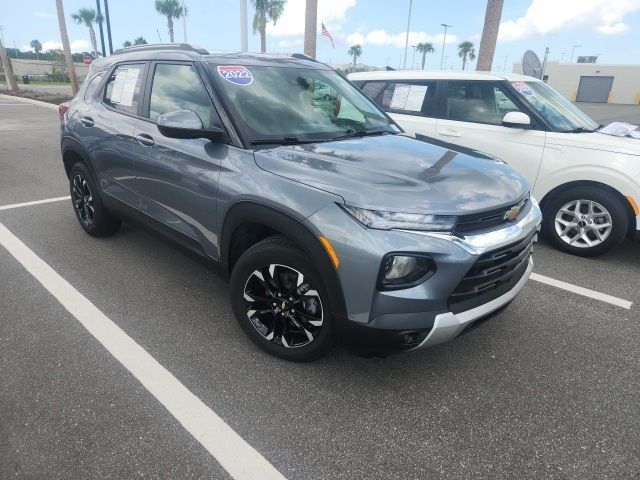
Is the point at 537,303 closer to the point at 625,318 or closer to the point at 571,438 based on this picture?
the point at 625,318

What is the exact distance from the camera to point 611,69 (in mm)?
49438

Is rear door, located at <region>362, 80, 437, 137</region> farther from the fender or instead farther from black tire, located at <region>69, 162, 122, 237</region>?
black tire, located at <region>69, 162, 122, 237</region>

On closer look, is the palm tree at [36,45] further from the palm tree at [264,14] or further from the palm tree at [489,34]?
the palm tree at [489,34]

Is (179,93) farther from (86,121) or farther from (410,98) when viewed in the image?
(410,98)

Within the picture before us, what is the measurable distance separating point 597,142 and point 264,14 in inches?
1800

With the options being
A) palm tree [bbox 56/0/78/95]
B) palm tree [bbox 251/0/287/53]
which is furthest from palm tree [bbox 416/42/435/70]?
palm tree [bbox 56/0/78/95]

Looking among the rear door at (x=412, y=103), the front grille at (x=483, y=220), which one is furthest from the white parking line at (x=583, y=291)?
the rear door at (x=412, y=103)

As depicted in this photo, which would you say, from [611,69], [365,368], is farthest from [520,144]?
[611,69]

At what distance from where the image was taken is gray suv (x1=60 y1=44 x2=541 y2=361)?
6.95ft

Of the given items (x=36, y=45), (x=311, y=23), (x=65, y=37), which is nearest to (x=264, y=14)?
(x=65, y=37)

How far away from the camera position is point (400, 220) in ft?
6.95

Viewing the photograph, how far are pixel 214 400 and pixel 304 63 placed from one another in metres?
2.60

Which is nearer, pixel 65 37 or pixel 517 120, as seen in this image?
pixel 517 120

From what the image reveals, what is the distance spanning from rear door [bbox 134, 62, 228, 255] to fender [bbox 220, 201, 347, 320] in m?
0.26
